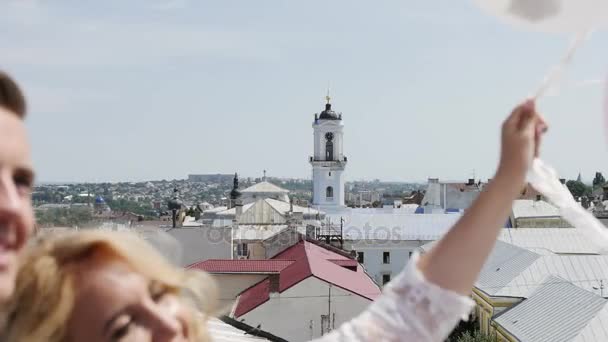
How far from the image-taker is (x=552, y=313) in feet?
49.5

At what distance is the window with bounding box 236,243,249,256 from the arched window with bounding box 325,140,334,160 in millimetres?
28927

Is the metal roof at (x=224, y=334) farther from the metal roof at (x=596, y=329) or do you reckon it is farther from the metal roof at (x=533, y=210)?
the metal roof at (x=533, y=210)

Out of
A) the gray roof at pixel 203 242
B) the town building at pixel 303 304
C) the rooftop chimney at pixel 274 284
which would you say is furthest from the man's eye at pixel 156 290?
the gray roof at pixel 203 242

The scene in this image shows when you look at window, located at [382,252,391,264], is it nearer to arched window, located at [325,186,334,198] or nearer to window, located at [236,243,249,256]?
window, located at [236,243,249,256]

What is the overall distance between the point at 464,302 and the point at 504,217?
123mm

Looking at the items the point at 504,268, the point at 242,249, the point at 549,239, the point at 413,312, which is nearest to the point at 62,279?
the point at 413,312

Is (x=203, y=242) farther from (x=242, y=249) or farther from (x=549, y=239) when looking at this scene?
(x=549, y=239)

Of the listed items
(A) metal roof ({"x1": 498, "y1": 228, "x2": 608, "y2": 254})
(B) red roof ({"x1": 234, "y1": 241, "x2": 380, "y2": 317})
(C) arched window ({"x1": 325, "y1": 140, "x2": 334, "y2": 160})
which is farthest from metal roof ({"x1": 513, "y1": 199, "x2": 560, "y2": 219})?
(C) arched window ({"x1": 325, "y1": 140, "x2": 334, "y2": 160})

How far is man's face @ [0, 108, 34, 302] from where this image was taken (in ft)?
2.85

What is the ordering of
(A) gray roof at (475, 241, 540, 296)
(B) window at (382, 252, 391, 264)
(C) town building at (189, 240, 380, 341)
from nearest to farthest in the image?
(C) town building at (189, 240, 380, 341) < (A) gray roof at (475, 241, 540, 296) < (B) window at (382, 252, 391, 264)

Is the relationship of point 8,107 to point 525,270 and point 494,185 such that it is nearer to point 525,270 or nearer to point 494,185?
point 494,185

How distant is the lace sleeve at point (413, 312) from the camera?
1.05 meters

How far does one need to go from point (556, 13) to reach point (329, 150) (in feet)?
167

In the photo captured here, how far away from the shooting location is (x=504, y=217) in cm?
107
